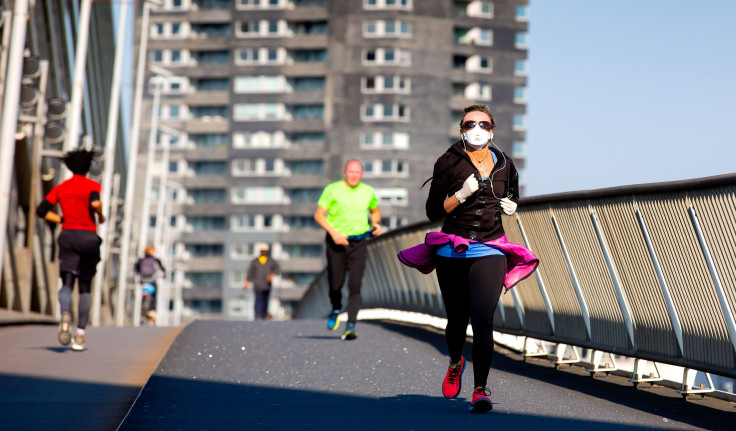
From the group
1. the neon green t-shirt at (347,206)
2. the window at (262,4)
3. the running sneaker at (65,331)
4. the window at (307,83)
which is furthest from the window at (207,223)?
the running sneaker at (65,331)

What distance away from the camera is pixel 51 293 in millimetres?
32156

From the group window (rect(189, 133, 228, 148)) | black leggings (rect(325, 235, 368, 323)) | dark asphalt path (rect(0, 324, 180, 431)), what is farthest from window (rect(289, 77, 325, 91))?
black leggings (rect(325, 235, 368, 323))

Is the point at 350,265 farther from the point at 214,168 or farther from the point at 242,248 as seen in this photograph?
the point at 214,168

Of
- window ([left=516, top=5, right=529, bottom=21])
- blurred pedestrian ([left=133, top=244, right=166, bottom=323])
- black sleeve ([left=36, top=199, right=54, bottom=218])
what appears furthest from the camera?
window ([left=516, top=5, right=529, bottom=21])

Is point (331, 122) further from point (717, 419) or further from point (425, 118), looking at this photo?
point (717, 419)

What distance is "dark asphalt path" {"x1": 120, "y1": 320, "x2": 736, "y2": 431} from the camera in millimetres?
7289

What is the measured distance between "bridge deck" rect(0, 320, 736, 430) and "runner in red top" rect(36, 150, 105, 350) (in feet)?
1.49

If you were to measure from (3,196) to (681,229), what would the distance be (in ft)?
43.2

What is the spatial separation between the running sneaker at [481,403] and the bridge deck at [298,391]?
0.09 m

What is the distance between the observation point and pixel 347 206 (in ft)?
45.6

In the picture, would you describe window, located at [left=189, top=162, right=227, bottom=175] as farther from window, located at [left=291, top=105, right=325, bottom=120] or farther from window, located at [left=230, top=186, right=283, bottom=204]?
window, located at [left=291, top=105, right=325, bottom=120]

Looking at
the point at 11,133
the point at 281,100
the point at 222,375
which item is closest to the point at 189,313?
the point at 281,100

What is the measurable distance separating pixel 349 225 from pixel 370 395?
17.5 feet

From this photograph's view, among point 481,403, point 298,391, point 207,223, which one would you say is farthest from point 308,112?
point 481,403
